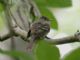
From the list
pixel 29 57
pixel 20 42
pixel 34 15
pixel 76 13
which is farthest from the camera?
pixel 20 42

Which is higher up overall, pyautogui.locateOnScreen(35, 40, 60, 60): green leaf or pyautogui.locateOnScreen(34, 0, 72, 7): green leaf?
pyautogui.locateOnScreen(34, 0, 72, 7): green leaf

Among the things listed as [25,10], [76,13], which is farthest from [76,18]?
[25,10]

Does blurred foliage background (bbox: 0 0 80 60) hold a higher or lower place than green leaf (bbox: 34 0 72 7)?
lower

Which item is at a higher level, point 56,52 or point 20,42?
→ point 56,52

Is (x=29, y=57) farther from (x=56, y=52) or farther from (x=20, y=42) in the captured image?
(x=20, y=42)

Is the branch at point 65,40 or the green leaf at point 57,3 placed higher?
the green leaf at point 57,3

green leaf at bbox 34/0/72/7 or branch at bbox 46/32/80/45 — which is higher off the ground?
green leaf at bbox 34/0/72/7

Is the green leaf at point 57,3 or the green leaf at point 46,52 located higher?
the green leaf at point 57,3

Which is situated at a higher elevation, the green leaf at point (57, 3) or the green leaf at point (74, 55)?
the green leaf at point (57, 3)
